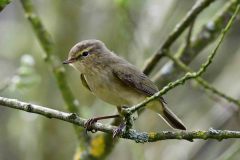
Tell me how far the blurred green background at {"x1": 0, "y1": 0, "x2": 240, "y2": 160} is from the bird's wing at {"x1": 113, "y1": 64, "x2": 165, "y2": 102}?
1624 millimetres

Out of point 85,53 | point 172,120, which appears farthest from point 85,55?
point 172,120

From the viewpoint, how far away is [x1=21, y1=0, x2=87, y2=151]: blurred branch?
5641mm

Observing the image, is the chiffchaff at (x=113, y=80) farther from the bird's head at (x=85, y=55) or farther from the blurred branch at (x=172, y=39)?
the blurred branch at (x=172, y=39)

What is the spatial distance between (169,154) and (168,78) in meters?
1.85

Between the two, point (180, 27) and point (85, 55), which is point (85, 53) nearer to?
point (85, 55)

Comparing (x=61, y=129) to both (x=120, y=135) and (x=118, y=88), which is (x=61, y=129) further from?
(x=120, y=135)

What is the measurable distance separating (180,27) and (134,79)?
0.75 meters

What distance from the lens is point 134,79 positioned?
505cm

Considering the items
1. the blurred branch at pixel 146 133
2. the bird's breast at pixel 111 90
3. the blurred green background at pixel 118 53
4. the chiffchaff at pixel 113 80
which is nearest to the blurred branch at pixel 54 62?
the chiffchaff at pixel 113 80

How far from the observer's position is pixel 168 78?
228 inches

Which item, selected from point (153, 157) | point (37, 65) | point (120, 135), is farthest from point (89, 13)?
point (120, 135)

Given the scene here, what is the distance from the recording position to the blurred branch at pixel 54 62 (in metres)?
5.64

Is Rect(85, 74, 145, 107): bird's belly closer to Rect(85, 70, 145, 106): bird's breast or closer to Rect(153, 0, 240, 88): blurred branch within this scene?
Rect(85, 70, 145, 106): bird's breast

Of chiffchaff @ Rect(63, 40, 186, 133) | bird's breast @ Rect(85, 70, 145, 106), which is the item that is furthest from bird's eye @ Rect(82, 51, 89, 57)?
bird's breast @ Rect(85, 70, 145, 106)
